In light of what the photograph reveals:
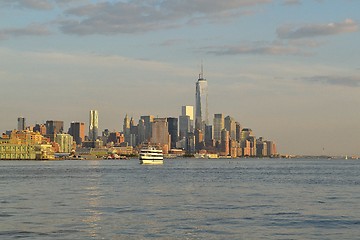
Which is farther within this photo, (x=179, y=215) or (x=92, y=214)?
(x=92, y=214)

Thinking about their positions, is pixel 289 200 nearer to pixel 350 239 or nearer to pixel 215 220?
pixel 215 220

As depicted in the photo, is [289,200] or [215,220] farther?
[289,200]

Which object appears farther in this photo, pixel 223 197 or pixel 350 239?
pixel 223 197

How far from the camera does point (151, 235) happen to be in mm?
47875

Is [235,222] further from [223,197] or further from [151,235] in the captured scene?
[223,197]

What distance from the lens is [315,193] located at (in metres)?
91.9

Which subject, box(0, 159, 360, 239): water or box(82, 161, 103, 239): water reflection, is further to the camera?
box(82, 161, 103, 239): water reflection

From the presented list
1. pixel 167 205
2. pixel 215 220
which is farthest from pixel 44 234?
pixel 167 205

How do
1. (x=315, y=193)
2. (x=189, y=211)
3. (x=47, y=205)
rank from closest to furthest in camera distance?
(x=189, y=211)
(x=47, y=205)
(x=315, y=193)

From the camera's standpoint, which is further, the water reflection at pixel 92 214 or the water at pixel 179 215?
the water reflection at pixel 92 214

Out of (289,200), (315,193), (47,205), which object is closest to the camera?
(47,205)

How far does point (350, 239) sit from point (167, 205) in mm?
28426

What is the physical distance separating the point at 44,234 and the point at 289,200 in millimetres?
39089

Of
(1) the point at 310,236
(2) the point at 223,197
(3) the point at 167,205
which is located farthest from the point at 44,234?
(2) the point at 223,197
